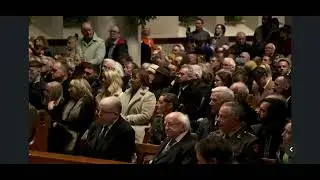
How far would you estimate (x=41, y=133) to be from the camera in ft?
25.1

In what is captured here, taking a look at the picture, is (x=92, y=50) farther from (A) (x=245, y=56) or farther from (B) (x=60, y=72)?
(A) (x=245, y=56)

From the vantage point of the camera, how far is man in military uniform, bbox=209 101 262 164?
7152 millimetres

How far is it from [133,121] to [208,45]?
1.52 m

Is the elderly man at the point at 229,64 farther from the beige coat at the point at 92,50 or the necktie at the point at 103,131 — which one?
the necktie at the point at 103,131

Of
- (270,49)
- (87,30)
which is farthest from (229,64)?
(87,30)

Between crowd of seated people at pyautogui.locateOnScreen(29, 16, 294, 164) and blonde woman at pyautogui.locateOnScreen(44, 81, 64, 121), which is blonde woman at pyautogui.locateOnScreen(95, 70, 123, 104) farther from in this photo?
blonde woman at pyautogui.locateOnScreen(44, 81, 64, 121)

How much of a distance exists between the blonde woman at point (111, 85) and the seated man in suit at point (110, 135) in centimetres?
9

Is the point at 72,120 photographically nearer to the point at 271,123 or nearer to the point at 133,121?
the point at 133,121

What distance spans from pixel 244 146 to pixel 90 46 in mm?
1697

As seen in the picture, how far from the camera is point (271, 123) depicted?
7.27 m

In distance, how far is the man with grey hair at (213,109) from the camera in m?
7.37

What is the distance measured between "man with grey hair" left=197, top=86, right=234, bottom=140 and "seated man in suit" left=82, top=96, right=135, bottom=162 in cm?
58
